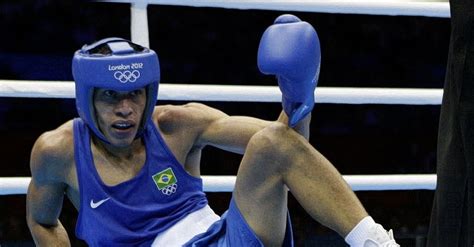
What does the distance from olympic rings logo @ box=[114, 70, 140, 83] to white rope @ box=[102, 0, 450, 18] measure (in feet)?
1.53

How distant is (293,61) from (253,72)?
190 cm

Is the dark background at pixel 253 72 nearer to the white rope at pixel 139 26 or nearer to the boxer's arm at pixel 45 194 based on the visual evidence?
the white rope at pixel 139 26

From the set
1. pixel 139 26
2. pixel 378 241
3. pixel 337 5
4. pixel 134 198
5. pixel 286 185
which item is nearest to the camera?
pixel 378 241

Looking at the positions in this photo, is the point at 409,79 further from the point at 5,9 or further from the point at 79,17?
the point at 5,9

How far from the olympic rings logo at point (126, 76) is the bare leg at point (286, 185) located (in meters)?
0.25

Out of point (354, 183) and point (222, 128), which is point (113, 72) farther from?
point (354, 183)

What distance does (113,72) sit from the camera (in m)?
1.66

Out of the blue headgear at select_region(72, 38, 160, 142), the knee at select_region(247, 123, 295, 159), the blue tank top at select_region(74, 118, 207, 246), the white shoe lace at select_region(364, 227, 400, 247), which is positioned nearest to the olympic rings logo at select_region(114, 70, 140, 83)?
the blue headgear at select_region(72, 38, 160, 142)

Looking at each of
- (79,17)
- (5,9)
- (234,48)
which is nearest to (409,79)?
(234,48)

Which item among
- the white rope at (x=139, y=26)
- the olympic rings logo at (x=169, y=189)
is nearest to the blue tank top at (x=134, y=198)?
the olympic rings logo at (x=169, y=189)

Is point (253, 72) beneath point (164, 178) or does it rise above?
beneath

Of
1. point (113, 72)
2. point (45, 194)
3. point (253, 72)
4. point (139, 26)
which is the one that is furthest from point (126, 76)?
point (253, 72)

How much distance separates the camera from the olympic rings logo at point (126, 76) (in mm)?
1663

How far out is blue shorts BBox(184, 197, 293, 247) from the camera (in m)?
1.67
